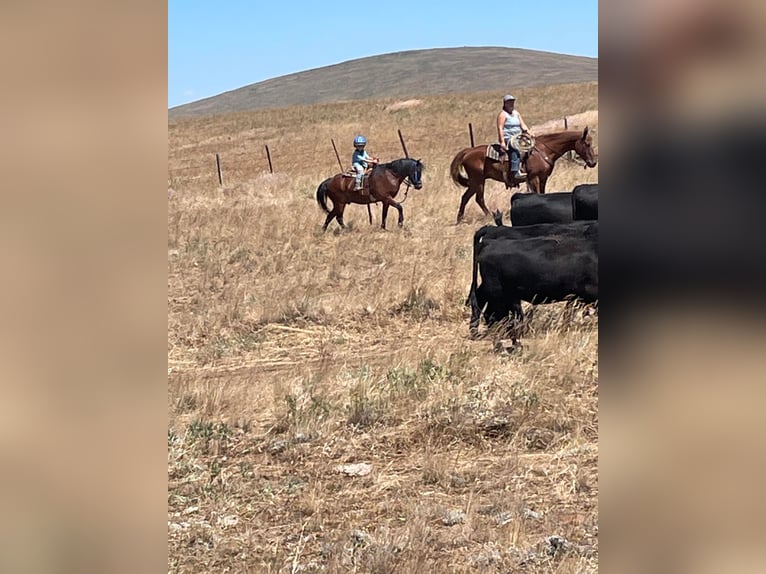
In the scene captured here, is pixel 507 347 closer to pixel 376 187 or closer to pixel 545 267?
pixel 545 267

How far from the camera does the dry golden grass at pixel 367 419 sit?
156 inches

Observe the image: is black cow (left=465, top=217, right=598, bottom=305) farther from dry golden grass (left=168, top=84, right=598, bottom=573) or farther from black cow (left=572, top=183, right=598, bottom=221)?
black cow (left=572, top=183, right=598, bottom=221)

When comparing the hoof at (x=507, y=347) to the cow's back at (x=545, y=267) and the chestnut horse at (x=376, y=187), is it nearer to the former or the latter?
the cow's back at (x=545, y=267)

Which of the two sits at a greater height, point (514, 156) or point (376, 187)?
point (514, 156)

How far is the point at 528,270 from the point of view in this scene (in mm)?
7512

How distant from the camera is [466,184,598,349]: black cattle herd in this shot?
7.46m

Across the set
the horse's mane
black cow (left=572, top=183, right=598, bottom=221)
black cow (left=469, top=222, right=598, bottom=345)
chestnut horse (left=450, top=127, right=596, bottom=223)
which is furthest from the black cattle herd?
the horse's mane

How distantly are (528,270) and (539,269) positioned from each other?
99 millimetres

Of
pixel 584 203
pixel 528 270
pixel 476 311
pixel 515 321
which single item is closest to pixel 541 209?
pixel 584 203

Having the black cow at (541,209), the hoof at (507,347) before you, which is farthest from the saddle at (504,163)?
the hoof at (507,347)

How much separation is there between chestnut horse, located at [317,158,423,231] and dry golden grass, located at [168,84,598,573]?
1.94 m

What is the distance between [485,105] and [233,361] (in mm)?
40692

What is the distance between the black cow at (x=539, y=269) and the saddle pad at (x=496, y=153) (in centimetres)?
782

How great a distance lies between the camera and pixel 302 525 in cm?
424
